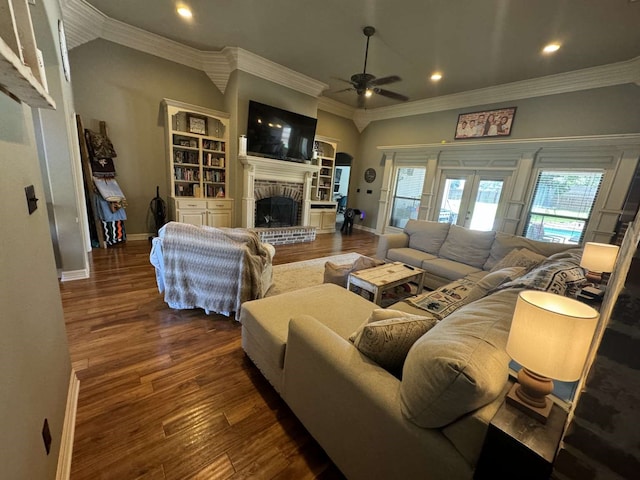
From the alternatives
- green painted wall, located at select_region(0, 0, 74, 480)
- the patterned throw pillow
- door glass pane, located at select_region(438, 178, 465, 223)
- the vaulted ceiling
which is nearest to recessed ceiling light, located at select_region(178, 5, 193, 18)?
the vaulted ceiling

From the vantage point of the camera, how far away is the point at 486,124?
16.3ft

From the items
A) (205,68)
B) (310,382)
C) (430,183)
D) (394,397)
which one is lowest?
(310,382)

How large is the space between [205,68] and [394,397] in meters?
5.73

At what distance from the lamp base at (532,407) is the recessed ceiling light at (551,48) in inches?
179

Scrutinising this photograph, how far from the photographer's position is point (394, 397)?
0.94 metres

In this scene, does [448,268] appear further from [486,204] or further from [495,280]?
[486,204]

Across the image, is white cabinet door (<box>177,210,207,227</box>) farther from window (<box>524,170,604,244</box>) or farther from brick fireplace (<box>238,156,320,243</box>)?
window (<box>524,170,604,244</box>)

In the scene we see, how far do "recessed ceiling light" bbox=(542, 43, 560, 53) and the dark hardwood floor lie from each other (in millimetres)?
5097

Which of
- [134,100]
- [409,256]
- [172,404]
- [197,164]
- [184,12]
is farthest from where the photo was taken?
[197,164]

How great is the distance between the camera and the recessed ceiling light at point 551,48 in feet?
10.8

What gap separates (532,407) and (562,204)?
16.6 feet

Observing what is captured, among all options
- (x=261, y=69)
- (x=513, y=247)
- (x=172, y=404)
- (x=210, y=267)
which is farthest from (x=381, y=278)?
(x=261, y=69)

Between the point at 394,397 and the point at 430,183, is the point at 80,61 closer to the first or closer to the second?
the point at 394,397

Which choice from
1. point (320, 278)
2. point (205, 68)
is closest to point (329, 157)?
point (205, 68)
